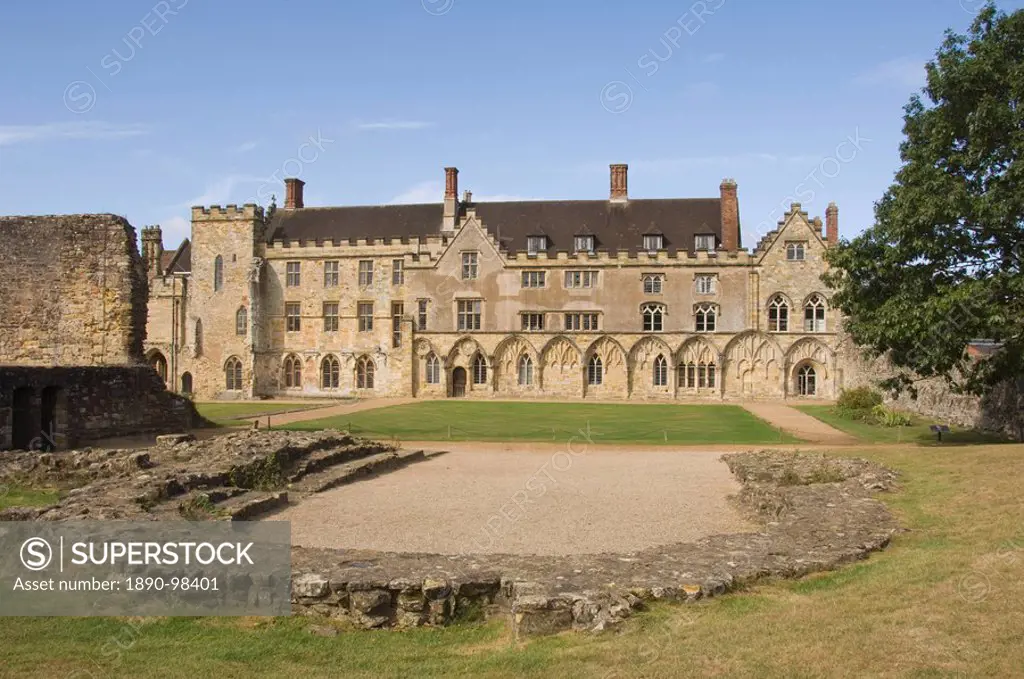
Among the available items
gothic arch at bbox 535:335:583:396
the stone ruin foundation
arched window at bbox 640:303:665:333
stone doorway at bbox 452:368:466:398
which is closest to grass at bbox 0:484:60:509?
the stone ruin foundation

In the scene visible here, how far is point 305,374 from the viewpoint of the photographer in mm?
62500

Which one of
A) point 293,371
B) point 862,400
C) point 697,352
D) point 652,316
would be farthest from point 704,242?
point 293,371

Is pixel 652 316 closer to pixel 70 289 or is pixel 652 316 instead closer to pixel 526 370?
pixel 526 370

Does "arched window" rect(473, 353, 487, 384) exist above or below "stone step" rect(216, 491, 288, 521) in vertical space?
above

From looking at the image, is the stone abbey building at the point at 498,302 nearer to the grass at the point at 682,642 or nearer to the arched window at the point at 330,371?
the arched window at the point at 330,371

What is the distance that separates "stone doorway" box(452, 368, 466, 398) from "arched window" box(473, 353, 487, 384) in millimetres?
793

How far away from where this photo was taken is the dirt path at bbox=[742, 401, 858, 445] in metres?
29.9

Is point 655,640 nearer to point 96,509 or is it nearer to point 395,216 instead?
point 96,509

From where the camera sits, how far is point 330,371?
62.5m

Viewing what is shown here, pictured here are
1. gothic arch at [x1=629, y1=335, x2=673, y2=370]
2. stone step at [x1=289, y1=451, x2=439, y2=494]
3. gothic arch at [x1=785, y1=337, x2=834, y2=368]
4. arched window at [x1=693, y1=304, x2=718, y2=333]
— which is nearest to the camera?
stone step at [x1=289, y1=451, x2=439, y2=494]

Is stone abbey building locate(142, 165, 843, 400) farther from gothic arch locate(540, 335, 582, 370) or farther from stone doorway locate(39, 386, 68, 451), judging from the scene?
stone doorway locate(39, 386, 68, 451)

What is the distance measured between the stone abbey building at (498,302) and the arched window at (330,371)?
101 millimetres

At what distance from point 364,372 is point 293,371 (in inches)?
213

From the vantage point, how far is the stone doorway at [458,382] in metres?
59.1
